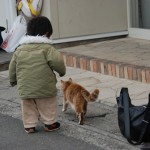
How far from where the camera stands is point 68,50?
9.70 m

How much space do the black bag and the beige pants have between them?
0.90 meters

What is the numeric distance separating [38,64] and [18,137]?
0.88m

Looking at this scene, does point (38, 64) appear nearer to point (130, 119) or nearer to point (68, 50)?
point (130, 119)

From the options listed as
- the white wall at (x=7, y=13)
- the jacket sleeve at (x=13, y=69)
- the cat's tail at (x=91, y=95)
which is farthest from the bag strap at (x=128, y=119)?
the white wall at (x=7, y=13)

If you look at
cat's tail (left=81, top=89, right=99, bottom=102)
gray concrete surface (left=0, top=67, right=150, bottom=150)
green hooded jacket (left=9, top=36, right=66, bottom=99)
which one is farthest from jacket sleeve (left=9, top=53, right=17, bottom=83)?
cat's tail (left=81, top=89, right=99, bottom=102)

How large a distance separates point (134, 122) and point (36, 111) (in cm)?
130

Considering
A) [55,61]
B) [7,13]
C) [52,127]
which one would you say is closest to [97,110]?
[52,127]

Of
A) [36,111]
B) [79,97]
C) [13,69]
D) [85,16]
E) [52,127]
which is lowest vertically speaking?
[52,127]

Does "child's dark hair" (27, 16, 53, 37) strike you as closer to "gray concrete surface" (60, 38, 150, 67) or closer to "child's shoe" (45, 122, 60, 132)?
"child's shoe" (45, 122, 60, 132)

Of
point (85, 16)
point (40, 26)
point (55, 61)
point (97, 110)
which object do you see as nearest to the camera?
point (55, 61)

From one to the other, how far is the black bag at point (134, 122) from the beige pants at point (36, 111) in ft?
2.95

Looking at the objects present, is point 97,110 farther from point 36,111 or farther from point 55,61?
point 55,61

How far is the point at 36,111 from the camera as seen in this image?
20.4ft

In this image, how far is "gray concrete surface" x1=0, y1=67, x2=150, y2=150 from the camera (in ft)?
18.8
